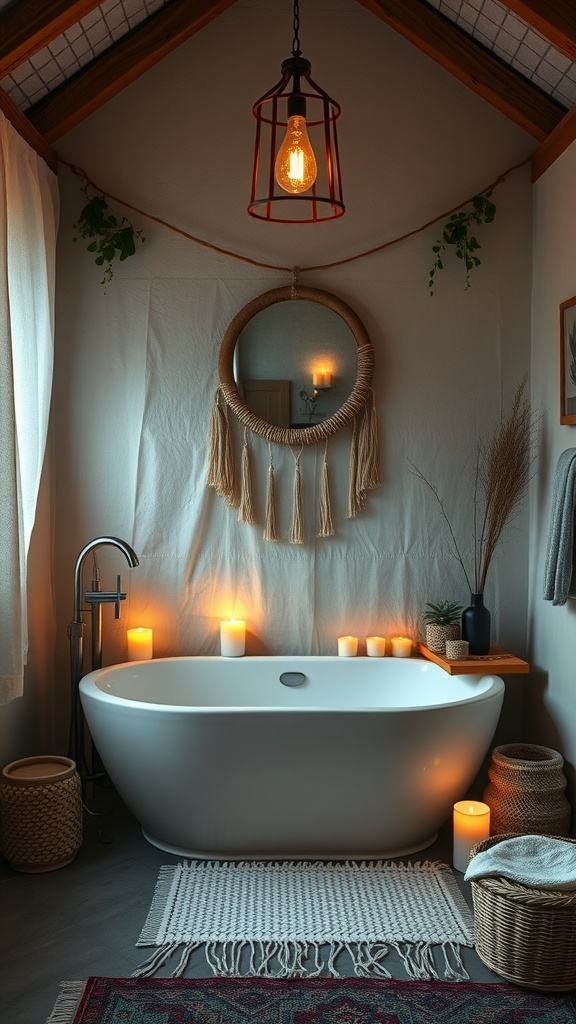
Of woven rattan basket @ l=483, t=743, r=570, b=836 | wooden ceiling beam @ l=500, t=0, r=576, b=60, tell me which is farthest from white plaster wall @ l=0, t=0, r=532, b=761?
wooden ceiling beam @ l=500, t=0, r=576, b=60

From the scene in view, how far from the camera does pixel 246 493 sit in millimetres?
3600

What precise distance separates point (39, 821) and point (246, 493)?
138 centimetres

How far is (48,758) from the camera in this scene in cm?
319

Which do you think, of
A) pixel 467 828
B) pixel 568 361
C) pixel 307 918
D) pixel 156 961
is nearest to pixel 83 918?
pixel 156 961

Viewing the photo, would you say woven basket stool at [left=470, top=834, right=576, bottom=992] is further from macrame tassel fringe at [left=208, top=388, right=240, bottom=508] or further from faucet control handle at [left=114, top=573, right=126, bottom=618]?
macrame tassel fringe at [left=208, top=388, right=240, bottom=508]

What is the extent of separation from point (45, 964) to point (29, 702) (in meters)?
1.17

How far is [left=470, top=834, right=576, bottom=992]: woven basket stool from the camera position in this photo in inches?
90.7

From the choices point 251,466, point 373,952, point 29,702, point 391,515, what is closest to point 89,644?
point 29,702

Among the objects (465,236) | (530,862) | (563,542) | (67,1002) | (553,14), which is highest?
(553,14)

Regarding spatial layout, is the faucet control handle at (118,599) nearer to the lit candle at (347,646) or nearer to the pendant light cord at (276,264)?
the lit candle at (347,646)

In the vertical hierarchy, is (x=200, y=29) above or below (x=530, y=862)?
above

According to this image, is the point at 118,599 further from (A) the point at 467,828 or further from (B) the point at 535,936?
(B) the point at 535,936

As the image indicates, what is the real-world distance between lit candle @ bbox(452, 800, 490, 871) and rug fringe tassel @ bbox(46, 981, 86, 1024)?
3.97 feet

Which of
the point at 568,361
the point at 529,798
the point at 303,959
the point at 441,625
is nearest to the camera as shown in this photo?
the point at 303,959
